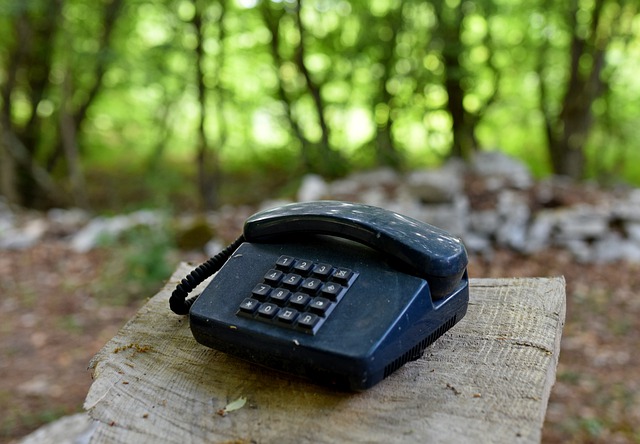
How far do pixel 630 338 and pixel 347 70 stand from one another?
432 cm

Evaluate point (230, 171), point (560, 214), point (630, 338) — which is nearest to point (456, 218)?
point (560, 214)

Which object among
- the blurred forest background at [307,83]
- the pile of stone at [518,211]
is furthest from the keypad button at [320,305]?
the blurred forest background at [307,83]

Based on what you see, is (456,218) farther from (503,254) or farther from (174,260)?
(174,260)

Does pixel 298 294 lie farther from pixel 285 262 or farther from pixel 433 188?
pixel 433 188

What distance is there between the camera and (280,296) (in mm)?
854

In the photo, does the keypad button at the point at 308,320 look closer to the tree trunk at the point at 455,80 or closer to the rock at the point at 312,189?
the rock at the point at 312,189

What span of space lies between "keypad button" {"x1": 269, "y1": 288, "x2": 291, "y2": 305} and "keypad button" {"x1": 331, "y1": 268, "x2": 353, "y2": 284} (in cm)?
7

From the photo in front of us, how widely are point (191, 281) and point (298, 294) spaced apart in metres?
0.29

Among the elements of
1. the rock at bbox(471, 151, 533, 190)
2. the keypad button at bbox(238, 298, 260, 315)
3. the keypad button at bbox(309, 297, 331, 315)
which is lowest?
the rock at bbox(471, 151, 533, 190)

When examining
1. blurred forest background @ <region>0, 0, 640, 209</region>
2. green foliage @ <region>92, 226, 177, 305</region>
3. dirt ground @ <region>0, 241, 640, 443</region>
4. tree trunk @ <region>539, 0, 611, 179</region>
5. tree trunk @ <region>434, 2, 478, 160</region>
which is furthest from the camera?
tree trunk @ <region>539, 0, 611, 179</region>

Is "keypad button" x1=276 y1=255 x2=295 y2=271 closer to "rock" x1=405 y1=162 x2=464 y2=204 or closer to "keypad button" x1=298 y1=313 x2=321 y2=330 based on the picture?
"keypad button" x1=298 y1=313 x2=321 y2=330

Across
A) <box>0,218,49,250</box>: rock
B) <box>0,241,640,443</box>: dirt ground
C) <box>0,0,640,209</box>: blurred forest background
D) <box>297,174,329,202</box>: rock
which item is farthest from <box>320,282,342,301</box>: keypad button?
<box>0,0,640,209</box>: blurred forest background

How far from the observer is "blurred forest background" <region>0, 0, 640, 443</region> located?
4.34 meters

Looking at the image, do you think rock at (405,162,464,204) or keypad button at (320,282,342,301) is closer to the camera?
keypad button at (320,282,342,301)
